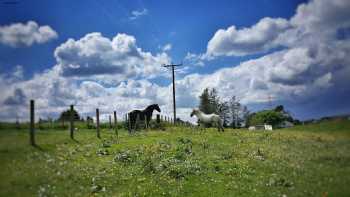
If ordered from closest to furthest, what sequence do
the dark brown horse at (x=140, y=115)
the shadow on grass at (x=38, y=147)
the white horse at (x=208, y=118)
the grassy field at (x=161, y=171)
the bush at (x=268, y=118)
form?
the grassy field at (x=161, y=171)
the shadow on grass at (x=38, y=147)
the white horse at (x=208, y=118)
the dark brown horse at (x=140, y=115)
the bush at (x=268, y=118)

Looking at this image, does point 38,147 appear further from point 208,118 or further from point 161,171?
point 208,118

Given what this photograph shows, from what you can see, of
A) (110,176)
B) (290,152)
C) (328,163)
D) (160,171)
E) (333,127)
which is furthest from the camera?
(333,127)

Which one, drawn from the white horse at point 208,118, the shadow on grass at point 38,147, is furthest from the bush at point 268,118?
the shadow on grass at point 38,147

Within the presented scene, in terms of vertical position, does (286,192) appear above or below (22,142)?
below

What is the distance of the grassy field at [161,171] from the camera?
19047 mm

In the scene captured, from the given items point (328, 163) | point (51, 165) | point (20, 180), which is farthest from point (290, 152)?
point (20, 180)

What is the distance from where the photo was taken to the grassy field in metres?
19.0

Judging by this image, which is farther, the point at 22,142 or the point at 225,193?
the point at 22,142

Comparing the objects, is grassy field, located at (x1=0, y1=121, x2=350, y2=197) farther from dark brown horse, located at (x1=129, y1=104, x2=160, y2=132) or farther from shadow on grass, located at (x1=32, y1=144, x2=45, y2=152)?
dark brown horse, located at (x1=129, y1=104, x2=160, y2=132)

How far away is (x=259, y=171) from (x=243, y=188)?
498cm

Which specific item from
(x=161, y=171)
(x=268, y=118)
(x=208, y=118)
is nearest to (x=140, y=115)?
(x=208, y=118)

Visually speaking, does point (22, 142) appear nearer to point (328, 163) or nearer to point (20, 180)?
point (20, 180)

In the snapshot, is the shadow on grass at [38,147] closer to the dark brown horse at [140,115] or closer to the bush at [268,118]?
the dark brown horse at [140,115]

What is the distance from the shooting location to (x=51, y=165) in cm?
2255
